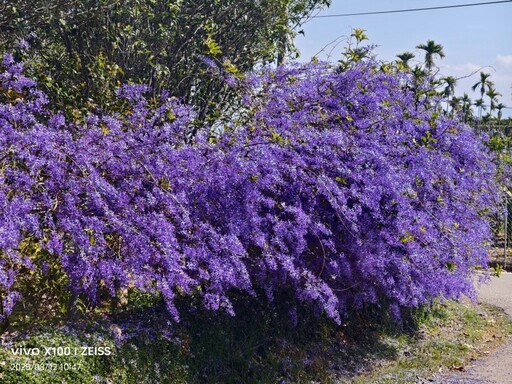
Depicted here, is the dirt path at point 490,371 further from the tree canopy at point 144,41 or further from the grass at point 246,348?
the tree canopy at point 144,41

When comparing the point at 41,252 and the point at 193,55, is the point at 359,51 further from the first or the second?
the point at 41,252

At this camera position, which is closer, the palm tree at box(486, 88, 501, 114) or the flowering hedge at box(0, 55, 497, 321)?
the flowering hedge at box(0, 55, 497, 321)

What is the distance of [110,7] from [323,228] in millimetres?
3429

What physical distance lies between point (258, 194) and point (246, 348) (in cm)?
156

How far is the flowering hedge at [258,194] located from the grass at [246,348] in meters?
0.30

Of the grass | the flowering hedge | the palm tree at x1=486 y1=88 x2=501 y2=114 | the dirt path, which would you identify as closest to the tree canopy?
the flowering hedge

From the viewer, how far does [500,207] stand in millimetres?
11047

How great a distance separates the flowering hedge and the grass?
301 millimetres

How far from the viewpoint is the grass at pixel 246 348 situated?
530 cm

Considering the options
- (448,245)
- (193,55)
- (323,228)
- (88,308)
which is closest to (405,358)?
(448,245)

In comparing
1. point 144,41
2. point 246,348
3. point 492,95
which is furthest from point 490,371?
point 492,95

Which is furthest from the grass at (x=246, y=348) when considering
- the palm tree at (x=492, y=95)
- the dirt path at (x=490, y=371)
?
the palm tree at (x=492, y=95)

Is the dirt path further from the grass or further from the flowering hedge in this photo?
the flowering hedge

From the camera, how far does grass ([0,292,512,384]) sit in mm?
5305
